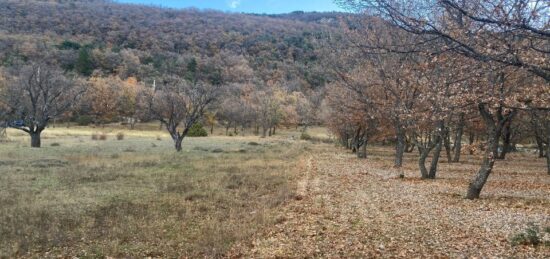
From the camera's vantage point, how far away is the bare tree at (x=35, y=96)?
4266 centimetres

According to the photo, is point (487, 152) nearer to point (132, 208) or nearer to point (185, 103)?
point (132, 208)

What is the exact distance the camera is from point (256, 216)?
12.5 meters

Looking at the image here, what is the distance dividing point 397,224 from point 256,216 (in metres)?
3.72

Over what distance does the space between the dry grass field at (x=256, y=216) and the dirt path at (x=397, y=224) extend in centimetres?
3

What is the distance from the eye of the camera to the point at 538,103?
1402cm

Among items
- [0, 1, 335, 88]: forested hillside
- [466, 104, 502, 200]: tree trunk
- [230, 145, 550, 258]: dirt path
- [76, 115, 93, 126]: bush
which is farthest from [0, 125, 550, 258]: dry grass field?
[0, 1, 335, 88]: forested hillside

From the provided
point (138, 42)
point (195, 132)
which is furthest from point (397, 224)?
point (138, 42)

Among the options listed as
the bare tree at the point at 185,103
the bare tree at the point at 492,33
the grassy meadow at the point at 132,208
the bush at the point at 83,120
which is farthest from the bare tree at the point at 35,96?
the bush at the point at 83,120

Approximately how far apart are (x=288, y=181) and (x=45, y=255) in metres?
12.6

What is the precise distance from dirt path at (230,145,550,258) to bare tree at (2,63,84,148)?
3364 centimetres

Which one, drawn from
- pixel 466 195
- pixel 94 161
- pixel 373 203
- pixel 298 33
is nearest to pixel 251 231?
pixel 373 203

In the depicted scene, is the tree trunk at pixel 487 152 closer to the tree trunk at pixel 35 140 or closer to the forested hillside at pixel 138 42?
the tree trunk at pixel 35 140

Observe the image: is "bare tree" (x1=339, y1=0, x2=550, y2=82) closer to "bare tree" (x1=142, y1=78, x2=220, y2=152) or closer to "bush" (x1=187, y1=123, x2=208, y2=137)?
"bare tree" (x1=142, y1=78, x2=220, y2=152)

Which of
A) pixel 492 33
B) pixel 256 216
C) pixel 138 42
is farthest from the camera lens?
pixel 138 42
